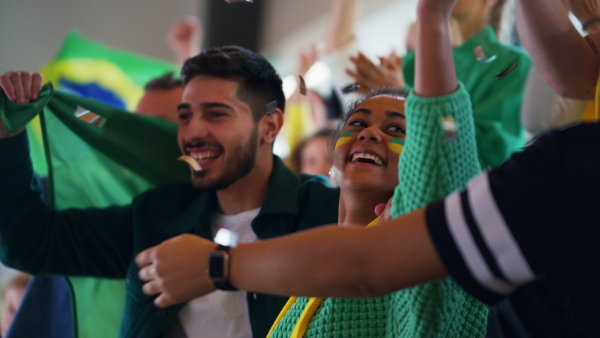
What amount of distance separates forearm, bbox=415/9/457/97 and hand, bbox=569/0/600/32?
1.33ft

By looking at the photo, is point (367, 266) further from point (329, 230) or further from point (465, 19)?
point (465, 19)

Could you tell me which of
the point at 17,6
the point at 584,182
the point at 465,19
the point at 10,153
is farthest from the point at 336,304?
the point at 17,6

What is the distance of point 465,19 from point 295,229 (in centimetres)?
78

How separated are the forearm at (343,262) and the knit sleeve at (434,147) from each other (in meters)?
0.13

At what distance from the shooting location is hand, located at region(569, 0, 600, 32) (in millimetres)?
1169

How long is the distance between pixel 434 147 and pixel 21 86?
966 millimetres

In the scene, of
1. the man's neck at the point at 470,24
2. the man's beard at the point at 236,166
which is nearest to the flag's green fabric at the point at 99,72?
the man's beard at the point at 236,166

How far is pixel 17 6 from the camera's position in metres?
4.28

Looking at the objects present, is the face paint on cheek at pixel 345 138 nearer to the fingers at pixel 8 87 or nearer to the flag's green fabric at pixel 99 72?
the fingers at pixel 8 87

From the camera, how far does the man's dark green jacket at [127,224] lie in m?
1.50

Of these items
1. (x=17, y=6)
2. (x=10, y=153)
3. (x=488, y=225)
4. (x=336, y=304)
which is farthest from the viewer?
(x=17, y=6)

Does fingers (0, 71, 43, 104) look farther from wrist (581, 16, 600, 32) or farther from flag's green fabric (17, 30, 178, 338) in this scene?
wrist (581, 16, 600, 32)

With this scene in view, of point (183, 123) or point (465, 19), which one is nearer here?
point (183, 123)

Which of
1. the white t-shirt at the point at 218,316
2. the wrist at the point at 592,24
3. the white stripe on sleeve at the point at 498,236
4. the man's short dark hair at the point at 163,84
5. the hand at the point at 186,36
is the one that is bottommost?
the white t-shirt at the point at 218,316
